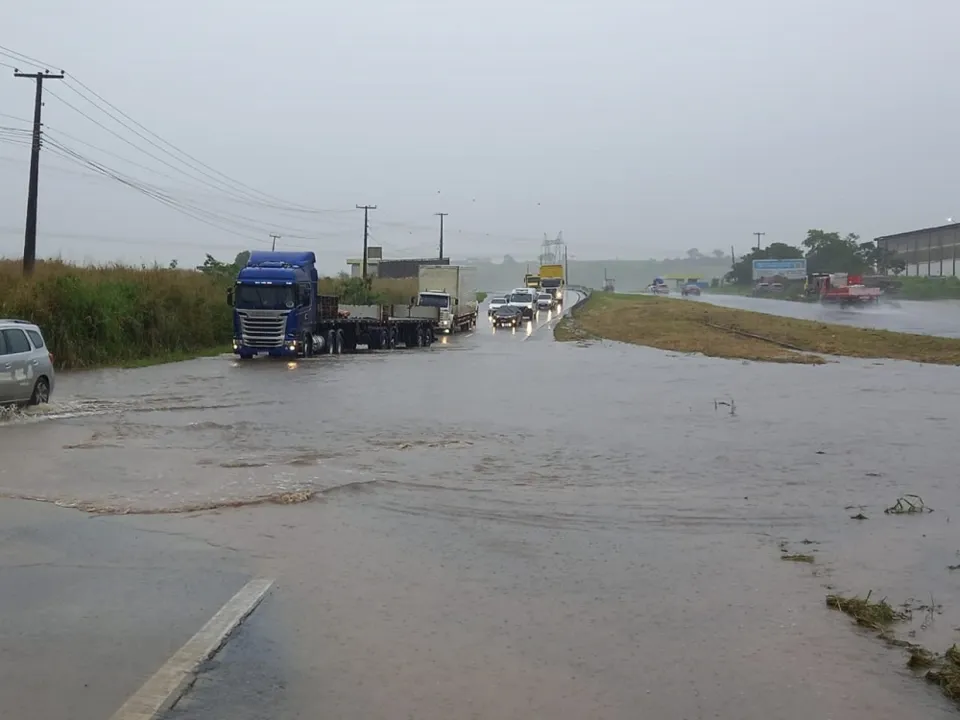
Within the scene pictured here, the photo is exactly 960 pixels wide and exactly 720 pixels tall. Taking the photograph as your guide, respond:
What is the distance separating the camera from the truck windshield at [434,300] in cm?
5094

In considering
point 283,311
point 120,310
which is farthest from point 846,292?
point 120,310

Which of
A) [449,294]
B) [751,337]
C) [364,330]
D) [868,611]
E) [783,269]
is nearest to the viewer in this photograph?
[868,611]

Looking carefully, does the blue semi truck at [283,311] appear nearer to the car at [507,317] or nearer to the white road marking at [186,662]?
the car at [507,317]

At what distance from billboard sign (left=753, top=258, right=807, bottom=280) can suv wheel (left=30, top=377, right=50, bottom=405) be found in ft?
301

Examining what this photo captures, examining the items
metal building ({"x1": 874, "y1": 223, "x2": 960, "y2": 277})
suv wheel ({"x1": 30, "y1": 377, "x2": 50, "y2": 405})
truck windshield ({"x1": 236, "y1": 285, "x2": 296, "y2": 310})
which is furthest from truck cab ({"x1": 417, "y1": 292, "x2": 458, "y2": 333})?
metal building ({"x1": 874, "y1": 223, "x2": 960, "y2": 277})

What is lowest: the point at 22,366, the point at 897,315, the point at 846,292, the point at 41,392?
the point at 41,392

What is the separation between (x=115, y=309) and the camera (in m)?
32.5

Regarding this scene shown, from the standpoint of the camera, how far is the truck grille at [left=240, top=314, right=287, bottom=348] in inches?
1286

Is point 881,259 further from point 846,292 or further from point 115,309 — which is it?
point 115,309

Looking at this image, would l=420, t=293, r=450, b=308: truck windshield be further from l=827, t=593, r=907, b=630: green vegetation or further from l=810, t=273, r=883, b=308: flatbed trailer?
l=827, t=593, r=907, b=630: green vegetation

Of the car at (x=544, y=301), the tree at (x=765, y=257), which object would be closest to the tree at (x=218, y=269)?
the car at (x=544, y=301)

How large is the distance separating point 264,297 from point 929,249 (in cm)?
8097

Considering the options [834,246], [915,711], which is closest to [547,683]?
[915,711]

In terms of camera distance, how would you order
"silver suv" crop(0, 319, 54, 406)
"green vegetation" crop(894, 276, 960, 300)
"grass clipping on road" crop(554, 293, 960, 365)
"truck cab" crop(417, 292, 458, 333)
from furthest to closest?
"green vegetation" crop(894, 276, 960, 300) → "truck cab" crop(417, 292, 458, 333) → "grass clipping on road" crop(554, 293, 960, 365) → "silver suv" crop(0, 319, 54, 406)
